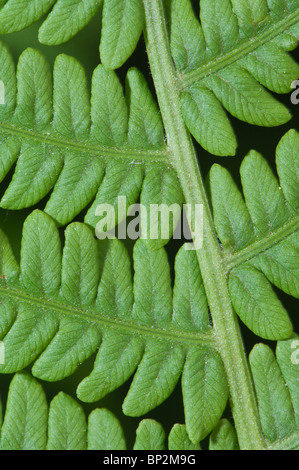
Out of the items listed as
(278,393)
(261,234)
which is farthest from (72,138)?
(278,393)

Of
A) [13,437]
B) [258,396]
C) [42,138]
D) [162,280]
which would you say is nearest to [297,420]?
[258,396]

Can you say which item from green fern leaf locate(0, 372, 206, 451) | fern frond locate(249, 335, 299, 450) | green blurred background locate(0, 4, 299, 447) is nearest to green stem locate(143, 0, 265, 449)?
fern frond locate(249, 335, 299, 450)

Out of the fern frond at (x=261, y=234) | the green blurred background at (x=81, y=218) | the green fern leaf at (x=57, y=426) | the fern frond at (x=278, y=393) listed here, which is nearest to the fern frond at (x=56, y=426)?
the green fern leaf at (x=57, y=426)

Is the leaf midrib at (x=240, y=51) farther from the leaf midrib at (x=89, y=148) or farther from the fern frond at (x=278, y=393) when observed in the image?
the fern frond at (x=278, y=393)

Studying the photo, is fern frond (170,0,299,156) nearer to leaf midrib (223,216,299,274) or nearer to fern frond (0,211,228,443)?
leaf midrib (223,216,299,274)

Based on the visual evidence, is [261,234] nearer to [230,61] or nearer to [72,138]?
[230,61]

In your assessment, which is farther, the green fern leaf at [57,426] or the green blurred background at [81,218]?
the green blurred background at [81,218]
